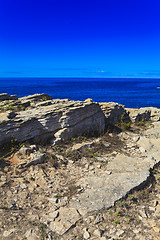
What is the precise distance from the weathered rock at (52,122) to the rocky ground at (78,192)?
0.71 meters

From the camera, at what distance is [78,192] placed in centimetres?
677

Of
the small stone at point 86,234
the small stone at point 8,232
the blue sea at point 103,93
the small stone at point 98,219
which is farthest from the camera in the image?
the blue sea at point 103,93

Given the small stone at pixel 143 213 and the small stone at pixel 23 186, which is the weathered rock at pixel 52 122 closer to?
the small stone at pixel 23 186

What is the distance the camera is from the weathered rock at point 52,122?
30.0 ft

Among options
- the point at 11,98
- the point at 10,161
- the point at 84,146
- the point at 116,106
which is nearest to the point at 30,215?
the point at 10,161

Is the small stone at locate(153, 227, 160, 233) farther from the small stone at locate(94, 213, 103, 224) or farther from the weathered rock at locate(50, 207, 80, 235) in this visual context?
the weathered rock at locate(50, 207, 80, 235)

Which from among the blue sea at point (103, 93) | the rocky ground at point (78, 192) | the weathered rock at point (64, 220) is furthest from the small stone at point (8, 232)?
the blue sea at point (103, 93)

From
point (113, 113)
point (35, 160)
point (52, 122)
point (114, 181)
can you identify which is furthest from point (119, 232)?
point (113, 113)

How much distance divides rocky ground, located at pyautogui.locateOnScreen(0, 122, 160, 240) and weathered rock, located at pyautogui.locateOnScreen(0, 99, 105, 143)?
707 millimetres

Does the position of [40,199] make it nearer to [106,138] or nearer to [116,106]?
[106,138]

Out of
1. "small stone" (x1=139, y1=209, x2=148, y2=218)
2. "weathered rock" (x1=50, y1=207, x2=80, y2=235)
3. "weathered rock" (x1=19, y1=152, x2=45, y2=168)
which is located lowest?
"small stone" (x1=139, y1=209, x2=148, y2=218)

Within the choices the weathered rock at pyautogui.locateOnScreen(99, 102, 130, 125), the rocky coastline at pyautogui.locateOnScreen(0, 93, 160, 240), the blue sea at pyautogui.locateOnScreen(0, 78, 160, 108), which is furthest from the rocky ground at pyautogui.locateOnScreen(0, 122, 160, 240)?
the blue sea at pyautogui.locateOnScreen(0, 78, 160, 108)

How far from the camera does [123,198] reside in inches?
257

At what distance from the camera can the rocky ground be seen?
5.21 meters
